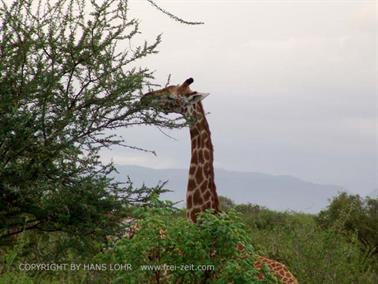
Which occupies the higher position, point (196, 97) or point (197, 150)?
point (196, 97)

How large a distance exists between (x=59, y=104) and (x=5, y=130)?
64 cm

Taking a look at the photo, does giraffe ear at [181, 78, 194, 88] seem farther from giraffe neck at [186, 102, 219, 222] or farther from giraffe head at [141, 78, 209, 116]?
giraffe neck at [186, 102, 219, 222]

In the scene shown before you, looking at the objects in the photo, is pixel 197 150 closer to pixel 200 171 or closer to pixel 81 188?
pixel 200 171

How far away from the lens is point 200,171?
33.1 ft

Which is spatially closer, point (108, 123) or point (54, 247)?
point (108, 123)

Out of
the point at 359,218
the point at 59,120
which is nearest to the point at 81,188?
the point at 59,120

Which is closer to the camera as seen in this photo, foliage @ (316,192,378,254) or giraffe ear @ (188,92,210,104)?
giraffe ear @ (188,92,210,104)

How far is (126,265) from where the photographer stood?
7.05 meters

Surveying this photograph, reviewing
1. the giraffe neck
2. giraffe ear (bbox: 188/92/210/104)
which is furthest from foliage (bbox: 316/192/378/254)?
giraffe ear (bbox: 188/92/210/104)

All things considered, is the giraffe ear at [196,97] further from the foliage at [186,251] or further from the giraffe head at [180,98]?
the foliage at [186,251]

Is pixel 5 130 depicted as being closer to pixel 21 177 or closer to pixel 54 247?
pixel 21 177

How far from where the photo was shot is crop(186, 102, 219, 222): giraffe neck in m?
9.88

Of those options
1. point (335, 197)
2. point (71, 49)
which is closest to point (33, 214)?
point (71, 49)

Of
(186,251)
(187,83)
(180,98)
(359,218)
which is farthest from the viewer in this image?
(359,218)
